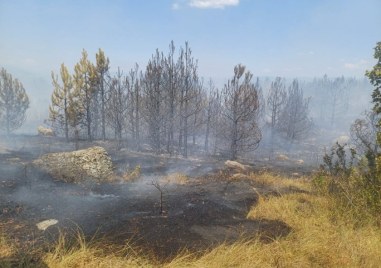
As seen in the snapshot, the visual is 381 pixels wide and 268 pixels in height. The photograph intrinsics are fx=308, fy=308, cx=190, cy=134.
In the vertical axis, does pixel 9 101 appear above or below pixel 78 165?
above

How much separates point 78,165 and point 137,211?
5349 mm

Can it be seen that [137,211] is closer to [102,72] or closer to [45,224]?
[45,224]

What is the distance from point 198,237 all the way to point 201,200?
110 inches

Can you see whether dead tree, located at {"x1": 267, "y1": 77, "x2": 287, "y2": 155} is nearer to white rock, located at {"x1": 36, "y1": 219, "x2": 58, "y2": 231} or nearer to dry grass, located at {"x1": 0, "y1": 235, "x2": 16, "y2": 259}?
white rock, located at {"x1": 36, "y1": 219, "x2": 58, "y2": 231}

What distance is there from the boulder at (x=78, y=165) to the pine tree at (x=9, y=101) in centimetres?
1903

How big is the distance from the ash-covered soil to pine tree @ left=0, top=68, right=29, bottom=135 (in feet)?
62.0

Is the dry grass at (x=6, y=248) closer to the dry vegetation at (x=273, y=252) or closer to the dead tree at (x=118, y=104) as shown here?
the dry vegetation at (x=273, y=252)

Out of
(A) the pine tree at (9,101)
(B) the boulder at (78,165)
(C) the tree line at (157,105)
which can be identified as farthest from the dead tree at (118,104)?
(B) the boulder at (78,165)

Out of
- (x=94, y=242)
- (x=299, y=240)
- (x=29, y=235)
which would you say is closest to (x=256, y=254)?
(x=299, y=240)

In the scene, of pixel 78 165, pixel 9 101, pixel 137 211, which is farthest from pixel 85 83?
pixel 137 211

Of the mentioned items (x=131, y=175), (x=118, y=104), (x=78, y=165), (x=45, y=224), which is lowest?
(x=45, y=224)

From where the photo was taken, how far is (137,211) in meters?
7.67

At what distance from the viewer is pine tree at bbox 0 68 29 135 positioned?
2769cm

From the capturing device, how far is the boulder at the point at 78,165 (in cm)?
1132
